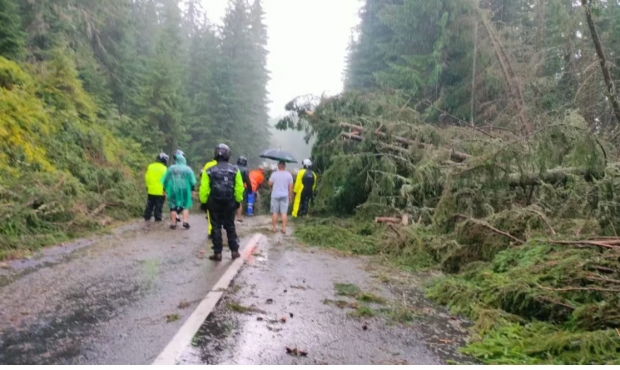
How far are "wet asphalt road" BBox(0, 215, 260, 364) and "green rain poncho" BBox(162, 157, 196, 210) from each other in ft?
7.93

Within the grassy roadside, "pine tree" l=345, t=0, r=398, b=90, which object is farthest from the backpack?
"pine tree" l=345, t=0, r=398, b=90

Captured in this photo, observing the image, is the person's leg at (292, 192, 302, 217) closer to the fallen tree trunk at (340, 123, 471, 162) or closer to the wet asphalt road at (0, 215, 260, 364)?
the fallen tree trunk at (340, 123, 471, 162)

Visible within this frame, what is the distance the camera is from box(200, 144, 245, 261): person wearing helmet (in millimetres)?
6969

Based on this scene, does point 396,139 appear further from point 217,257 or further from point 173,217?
point 217,257

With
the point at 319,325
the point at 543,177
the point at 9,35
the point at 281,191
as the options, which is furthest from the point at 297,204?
the point at 9,35

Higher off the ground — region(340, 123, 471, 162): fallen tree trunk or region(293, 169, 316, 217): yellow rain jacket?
region(340, 123, 471, 162): fallen tree trunk

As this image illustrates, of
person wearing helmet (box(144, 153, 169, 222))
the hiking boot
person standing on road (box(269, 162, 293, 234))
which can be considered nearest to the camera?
the hiking boot

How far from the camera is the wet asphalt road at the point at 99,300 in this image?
11.4 ft

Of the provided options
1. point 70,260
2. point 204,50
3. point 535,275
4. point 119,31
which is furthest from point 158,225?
point 204,50

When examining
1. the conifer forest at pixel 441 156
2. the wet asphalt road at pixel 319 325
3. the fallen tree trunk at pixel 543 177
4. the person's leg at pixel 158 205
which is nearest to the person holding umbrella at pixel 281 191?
the conifer forest at pixel 441 156

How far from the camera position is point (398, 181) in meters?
11.8

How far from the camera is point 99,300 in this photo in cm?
483

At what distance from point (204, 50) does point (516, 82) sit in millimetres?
30699

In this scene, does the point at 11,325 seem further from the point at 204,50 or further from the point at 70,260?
the point at 204,50
